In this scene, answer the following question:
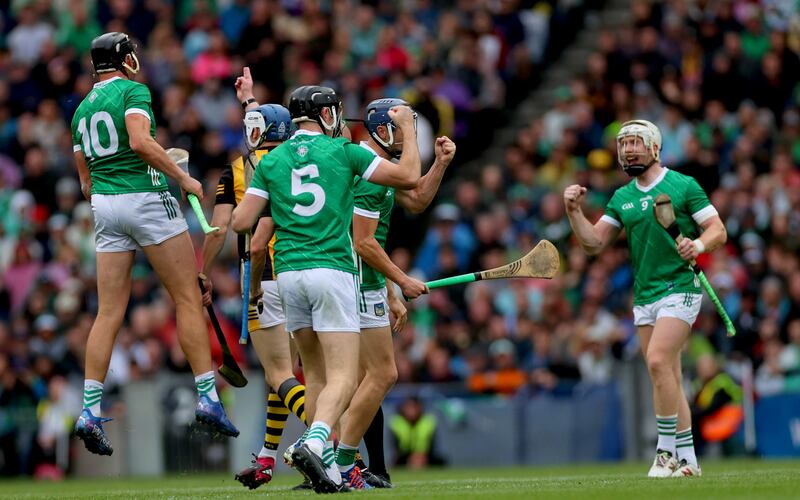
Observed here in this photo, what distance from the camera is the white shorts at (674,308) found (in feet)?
44.2

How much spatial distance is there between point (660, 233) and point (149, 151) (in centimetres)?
415

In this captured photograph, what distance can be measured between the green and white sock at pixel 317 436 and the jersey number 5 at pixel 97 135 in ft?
9.64

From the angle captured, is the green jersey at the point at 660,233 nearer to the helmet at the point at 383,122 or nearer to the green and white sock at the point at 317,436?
the helmet at the point at 383,122

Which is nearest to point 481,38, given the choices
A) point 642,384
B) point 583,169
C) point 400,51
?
point 400,51

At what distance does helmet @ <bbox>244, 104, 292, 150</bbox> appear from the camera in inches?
521

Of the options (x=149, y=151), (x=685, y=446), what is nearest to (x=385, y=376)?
(x=149, y=151)

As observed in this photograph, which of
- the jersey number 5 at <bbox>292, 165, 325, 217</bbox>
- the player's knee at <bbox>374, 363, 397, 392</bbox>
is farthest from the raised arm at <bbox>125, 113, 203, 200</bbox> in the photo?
the player's knee at <bbox>374, 363, 397, 392</bbox>

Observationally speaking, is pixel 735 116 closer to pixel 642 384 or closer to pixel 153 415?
pixel 642 384

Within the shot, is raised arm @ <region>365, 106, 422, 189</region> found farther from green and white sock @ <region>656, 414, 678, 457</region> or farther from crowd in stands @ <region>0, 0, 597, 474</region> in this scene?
crowd in stands @ <region>0, 0, 597, 474</region>

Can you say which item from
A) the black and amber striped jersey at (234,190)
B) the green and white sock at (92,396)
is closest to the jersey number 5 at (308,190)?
the black and amber striped jersey at (234,190)

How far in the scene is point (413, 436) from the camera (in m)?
20.1

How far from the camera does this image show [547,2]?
2703 centimetres

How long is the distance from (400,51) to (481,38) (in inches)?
50.1

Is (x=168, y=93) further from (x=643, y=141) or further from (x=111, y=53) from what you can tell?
(x=643, y=141)
